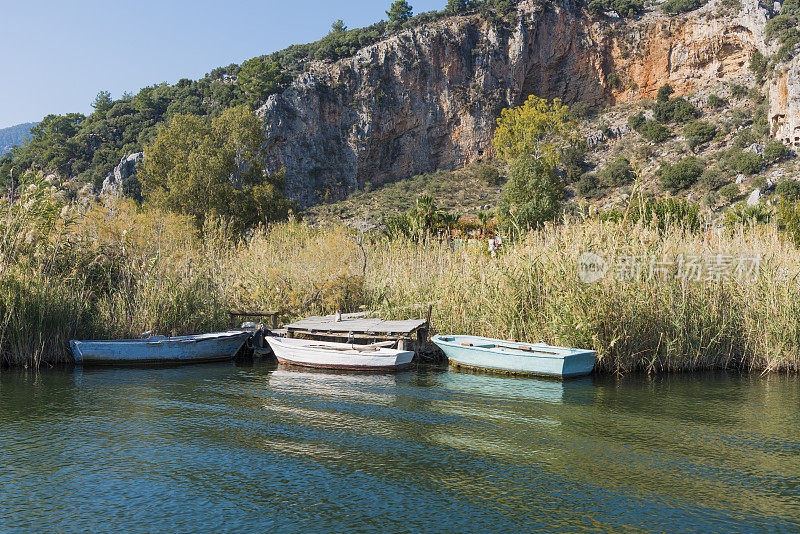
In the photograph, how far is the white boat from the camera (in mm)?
11523

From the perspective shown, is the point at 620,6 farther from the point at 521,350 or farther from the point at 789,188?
the point at 521,350

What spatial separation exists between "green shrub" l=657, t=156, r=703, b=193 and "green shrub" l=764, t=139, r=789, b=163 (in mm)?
4587

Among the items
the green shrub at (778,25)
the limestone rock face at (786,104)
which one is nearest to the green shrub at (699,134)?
the limestone rock face at (786,104)

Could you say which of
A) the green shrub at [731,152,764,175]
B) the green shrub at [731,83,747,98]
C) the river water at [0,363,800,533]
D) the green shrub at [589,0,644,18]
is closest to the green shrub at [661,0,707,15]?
→ the green shrub at [589,0,644,18]

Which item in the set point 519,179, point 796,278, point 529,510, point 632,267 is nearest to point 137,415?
point 529,510

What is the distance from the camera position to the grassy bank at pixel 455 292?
36.5 feet

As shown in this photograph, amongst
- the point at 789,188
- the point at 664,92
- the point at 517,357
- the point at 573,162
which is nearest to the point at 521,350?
the point at 517,357

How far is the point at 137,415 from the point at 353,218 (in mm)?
46551

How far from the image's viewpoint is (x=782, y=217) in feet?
63.1

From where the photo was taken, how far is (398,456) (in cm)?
670

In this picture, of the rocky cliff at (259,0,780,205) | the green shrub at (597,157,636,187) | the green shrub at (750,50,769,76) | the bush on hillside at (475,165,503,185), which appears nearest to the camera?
the green shrub at (597,157,636,187)

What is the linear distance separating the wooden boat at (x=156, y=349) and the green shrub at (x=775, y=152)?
47.2 meters

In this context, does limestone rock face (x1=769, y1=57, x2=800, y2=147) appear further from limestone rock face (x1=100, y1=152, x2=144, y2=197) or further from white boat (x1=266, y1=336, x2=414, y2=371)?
limestone rock face (x1=100, y1=152, x2=144, y2=197)

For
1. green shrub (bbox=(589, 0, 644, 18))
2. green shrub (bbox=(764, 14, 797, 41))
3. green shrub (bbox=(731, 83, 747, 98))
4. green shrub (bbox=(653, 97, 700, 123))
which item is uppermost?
green shrub (bbox=(589, 0, 644, 18))
